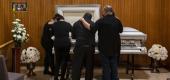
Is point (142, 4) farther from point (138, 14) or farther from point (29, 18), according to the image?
point (29, 18)

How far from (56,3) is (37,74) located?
7.88 ft

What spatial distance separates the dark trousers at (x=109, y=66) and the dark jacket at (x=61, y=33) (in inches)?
38.8

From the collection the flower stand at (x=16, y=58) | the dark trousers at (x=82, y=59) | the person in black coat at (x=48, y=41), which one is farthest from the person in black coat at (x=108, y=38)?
the flower stand at (x=16, y=58)

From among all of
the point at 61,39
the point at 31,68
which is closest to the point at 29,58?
the point at 31,68

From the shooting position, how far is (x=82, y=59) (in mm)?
8273

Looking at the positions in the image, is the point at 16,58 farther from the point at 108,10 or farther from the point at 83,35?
the point at 108,10

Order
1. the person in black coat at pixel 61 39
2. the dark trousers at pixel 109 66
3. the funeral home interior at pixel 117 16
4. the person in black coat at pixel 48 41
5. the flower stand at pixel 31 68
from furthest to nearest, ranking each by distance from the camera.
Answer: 1. the funeral home interior at pixel 117 16
2. the flower stand at pixel 31 68
3. the person in black coat at pixel 48 41
4. the person in black coat at pixel 61 39
5. the dark trousers at pixel 109 66

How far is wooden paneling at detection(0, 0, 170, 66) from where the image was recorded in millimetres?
11266

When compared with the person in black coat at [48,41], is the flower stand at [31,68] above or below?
below

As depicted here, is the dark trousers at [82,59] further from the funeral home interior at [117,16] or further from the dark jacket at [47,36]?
the funeral home interior at [117,16]

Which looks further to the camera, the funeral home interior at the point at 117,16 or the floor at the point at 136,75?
the funeral home interior at the point at 117,16

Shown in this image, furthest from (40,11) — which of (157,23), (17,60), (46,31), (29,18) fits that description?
(157,23)

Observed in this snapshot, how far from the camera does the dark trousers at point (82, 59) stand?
26.9ft

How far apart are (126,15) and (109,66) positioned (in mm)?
3555
